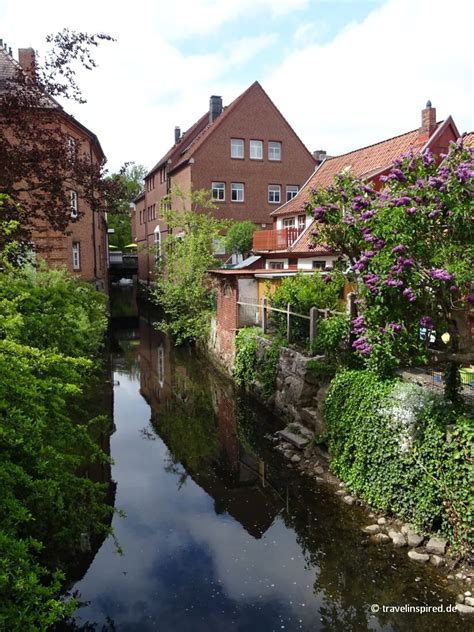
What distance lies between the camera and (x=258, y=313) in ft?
58.2

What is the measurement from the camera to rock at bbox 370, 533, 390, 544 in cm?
758

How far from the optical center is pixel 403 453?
776 centimetres

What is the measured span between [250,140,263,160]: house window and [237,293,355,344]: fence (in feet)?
64.8

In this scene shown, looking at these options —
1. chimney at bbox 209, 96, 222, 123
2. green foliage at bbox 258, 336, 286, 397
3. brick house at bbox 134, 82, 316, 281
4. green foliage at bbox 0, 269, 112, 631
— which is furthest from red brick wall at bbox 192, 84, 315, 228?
green foliage at bbox 0, 269, 112, 631

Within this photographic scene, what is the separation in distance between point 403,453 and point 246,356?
880 centimetres

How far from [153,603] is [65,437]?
8.85 feet

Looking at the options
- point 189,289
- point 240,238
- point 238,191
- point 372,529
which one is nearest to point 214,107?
point 238,191

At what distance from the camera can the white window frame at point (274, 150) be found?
35188 millimetres

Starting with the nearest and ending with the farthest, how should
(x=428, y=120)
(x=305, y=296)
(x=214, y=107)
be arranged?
(x=305, y=296), (x=428, y=120), (x=214, y=107)

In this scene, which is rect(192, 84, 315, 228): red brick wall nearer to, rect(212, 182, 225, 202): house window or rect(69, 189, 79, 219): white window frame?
rect(212, 182, 225, 202): house window

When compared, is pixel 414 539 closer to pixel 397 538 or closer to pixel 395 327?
pixel 397 538

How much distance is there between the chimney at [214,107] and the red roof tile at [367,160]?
12.2m

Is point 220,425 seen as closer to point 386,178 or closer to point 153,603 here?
point 153,603

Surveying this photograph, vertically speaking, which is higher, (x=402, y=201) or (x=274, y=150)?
(x=274, y=150)
